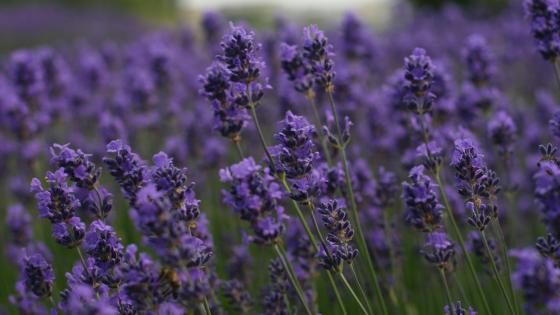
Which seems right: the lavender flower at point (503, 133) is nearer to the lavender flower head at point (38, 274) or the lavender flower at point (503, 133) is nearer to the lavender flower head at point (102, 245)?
the lavender flower head at point (102, 245)

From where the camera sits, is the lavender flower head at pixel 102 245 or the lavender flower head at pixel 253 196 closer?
the lavender flower head at pixel 253 196

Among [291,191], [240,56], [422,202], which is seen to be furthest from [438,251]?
[240,56]

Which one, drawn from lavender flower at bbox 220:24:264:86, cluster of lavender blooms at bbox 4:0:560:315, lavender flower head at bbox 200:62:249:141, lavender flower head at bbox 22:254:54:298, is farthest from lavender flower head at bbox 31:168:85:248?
lavender flower at bbox 220:24:264:86

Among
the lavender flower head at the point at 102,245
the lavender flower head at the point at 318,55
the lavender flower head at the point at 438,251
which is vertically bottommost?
the lavender flower head at the point at 438,251

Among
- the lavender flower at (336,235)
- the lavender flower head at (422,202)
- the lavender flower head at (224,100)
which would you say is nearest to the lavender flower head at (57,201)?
the lavender flower head at (224,100)

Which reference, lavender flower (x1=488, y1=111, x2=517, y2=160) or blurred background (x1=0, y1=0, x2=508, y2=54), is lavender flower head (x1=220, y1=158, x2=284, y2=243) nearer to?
lavender flower (x1=488, y1=111, x2=517, y2=160)

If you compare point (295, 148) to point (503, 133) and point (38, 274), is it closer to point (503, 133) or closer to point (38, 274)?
point (38, 274)

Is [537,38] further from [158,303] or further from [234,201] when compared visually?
[158,303]

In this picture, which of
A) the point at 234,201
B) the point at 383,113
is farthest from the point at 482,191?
the point at 383,113
